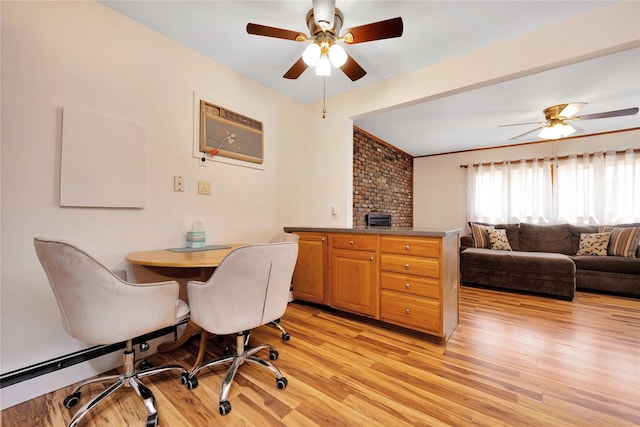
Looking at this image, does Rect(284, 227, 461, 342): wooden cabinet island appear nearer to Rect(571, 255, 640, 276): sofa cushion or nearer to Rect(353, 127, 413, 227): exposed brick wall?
Rect(353, 127, 413, 227): exposed brick wall

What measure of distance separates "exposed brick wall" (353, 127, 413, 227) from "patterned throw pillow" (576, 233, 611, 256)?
274 cm

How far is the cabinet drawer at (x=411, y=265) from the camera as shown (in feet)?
6.59

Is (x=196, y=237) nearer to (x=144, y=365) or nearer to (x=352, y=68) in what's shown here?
(x=144, y=365)

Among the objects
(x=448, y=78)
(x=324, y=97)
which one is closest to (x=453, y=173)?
(x=448, y=78)

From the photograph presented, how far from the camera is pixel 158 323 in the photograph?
1321mm

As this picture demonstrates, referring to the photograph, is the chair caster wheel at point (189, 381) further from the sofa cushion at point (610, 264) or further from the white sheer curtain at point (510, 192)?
the white sheer curtain at point (510, 192)

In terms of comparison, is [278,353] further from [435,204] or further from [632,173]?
[632,173]

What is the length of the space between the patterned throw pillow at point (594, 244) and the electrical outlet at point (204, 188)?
16.6 feet

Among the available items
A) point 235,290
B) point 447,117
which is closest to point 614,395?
point 235,290

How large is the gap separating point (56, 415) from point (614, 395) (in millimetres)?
2946

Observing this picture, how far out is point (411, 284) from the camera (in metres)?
2.12

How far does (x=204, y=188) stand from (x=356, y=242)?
1444 mm

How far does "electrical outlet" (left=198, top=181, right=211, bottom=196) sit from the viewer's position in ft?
7.33

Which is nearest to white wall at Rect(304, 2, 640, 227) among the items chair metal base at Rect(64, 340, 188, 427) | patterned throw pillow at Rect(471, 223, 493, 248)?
chair metal base at Rect(64, 340, 188, 427)
